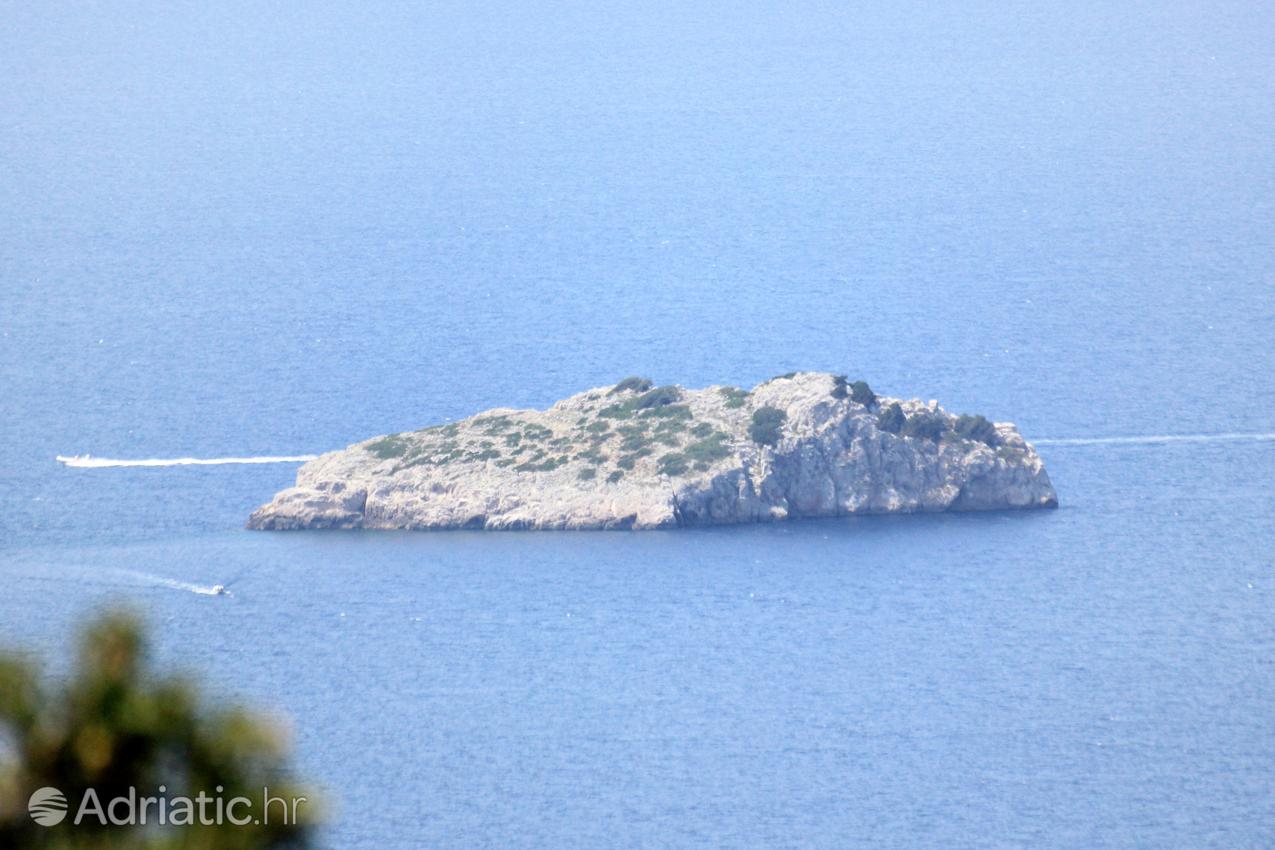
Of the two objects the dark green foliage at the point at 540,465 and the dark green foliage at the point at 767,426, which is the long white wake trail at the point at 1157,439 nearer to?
the dark green foliage at the point at 767,426

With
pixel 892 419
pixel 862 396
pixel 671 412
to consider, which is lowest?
pixel 892 419

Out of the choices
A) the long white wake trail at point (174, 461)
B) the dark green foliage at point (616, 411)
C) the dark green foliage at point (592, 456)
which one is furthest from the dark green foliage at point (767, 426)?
the long white wake trail at point (174, 461)

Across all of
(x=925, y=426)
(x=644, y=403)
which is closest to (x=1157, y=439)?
(x=925, y=426)

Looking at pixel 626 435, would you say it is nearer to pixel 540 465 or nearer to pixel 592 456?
pixel 592 456

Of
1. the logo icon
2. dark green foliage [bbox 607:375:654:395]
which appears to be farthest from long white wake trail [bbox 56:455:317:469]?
the logo icon

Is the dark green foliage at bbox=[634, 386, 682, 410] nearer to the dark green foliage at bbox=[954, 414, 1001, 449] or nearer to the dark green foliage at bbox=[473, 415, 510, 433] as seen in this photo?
the dark green foliage at bbox=[473, 415, 510, 433]

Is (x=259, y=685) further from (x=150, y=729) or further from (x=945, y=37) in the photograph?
(x=945, y=37)
